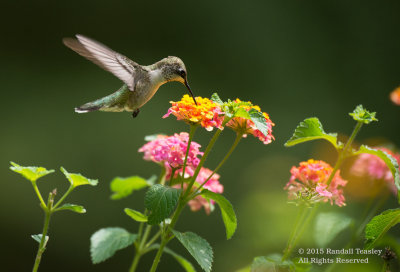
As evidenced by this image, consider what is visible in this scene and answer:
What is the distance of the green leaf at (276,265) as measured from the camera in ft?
2.80

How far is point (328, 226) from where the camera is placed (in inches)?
46.3

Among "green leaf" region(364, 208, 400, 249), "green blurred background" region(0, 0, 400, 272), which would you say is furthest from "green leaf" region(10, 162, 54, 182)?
"green blurred background" region(0, 0, 400, 272)

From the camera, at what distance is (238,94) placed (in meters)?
3.43

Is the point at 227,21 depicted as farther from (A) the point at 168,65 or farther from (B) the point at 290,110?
(A) the point at 168,65

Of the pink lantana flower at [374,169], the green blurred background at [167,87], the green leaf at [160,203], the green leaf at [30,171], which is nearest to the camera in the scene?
the green leaf at [30,171]

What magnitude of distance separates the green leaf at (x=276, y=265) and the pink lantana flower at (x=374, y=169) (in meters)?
0.46

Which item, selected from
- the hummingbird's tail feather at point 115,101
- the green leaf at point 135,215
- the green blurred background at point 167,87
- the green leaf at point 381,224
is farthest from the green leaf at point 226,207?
the green blurred background at point 167,87

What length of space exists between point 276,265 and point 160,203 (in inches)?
A: 9.6

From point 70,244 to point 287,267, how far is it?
236 centimetres

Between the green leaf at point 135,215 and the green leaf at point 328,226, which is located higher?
the green leaf at point 135,215

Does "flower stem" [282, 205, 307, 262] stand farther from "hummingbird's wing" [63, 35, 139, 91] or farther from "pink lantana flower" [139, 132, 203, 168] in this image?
"hummingbird's wing" [63, 35, 139, 91]

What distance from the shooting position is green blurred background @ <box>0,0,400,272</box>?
296 cm

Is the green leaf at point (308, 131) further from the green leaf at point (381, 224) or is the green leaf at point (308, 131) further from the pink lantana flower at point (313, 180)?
the green leaf at point (381, 224)

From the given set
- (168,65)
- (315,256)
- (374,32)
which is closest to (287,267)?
(315,256)
